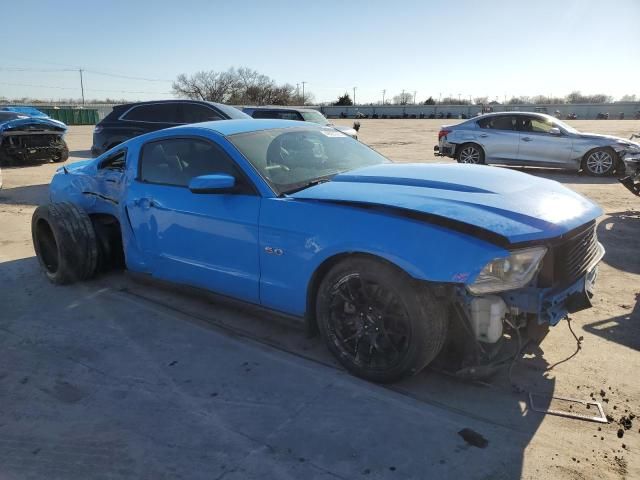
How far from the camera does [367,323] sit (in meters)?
3.07

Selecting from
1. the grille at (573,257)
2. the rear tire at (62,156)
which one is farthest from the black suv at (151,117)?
the grille at (573,257)

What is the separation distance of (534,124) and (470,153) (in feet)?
5.36

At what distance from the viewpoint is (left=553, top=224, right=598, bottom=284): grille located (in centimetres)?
290

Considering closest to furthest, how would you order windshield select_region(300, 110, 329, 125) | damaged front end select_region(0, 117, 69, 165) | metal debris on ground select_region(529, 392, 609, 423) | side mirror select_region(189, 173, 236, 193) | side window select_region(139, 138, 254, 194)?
metal debris on ground select_region(529, 392, 609, 423) → side mirror select_region(189, 173, 236, 193) → side window select_region(139, 138, 254, 194) → damaged front end select_region(0, 117, 69, 165) → windshield select_region(300, 110, 329, 125)

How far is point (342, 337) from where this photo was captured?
3.21 metres

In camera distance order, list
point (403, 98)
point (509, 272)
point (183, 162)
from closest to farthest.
→ 1. point (509, 272)
2. point (183, 162)
3. point (403, 98)

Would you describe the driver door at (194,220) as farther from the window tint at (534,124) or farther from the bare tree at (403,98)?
the bare tree at (403,98)

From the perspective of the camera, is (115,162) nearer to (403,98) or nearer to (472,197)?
(472,197)

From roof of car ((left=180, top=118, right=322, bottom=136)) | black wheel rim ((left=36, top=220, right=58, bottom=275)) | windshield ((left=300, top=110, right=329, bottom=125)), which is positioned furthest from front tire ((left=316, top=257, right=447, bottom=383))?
windshield ((left=300, top=110, right=329, bottom=125))

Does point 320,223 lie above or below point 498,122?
below

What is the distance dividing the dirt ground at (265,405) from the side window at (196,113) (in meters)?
6.61

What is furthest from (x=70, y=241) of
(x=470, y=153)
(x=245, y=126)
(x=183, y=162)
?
(x=470, y=153)

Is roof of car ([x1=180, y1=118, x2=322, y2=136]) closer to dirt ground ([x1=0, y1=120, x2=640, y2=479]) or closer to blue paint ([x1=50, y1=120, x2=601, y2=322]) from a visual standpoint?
blue paint ([x1=50, y1=120, x2=601, y2=322])

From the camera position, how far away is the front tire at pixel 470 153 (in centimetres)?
1277
